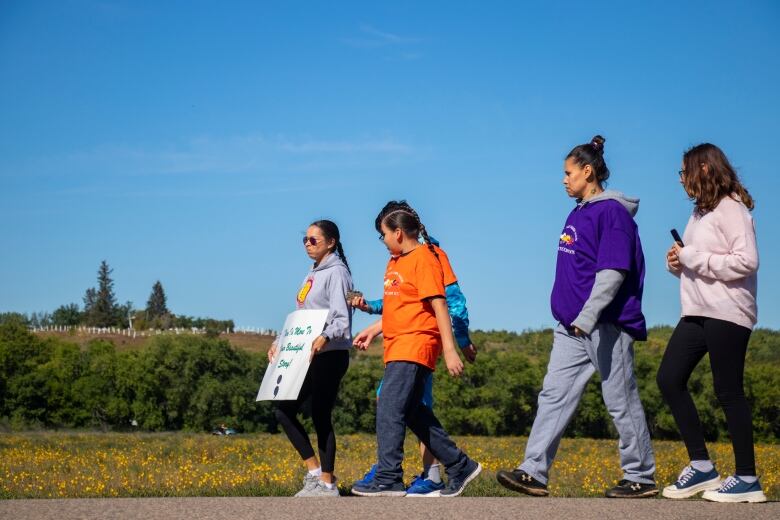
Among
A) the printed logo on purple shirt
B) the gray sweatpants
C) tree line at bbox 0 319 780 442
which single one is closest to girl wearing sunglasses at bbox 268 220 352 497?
the gray sweatpants

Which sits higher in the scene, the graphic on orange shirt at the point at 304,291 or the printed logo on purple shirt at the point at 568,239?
the printed logo on purple shirt at the point at 568,239

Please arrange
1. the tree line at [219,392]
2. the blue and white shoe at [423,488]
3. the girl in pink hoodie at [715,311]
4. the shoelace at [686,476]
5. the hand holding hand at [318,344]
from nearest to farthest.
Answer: the girl in pink hoodie at [715,311]
the shoelace at [686,476]
the blue and white shoe at [423,488]
the hand holding hand at [318,344]
the tree line at [219,392]

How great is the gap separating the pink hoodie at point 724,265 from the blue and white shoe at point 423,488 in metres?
2.10

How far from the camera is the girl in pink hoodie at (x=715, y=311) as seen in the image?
20.0 ft

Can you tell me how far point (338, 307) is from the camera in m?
7.21

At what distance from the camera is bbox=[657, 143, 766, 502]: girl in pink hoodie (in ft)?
20.0

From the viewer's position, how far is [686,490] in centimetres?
631

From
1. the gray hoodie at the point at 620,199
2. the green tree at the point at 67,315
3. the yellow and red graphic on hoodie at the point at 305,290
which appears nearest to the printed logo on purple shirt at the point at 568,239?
the gray hoodie at the point at 620,199

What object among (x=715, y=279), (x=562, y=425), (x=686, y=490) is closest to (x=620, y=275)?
(x=715, y=279)

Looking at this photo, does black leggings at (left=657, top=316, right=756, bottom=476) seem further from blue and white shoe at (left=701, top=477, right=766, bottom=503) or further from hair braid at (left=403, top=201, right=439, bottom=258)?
hair braid at (left=403, top=201, right=439, bottom=258)

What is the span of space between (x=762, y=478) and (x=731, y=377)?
235 inches

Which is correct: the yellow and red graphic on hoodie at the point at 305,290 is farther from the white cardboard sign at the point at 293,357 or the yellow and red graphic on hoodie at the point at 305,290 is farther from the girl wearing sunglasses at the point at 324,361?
the white cardboard sign at the point at 293,357

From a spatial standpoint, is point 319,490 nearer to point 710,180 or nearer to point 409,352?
point 409,352

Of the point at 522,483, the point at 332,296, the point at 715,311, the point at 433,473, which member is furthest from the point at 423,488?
the point at 715,311
